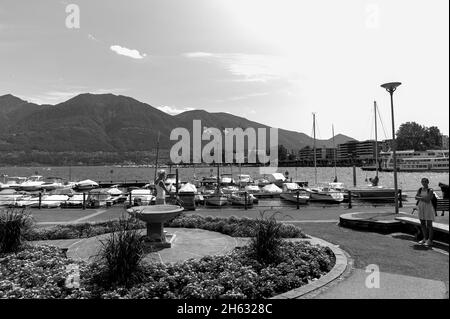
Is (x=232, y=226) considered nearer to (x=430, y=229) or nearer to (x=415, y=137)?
(x=430, y=229)

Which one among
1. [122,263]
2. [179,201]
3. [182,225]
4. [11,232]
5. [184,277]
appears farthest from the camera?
[179,201]

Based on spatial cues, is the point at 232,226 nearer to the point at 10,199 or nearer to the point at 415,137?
the point at 10,199

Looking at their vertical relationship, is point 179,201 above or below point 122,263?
above

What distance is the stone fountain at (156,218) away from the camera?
28.7ft

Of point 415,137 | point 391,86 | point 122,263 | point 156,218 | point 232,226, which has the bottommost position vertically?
point 232,226

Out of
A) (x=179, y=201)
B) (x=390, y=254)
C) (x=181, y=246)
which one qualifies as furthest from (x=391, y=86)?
(x=181, y=246)


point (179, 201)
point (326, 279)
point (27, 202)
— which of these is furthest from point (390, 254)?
point (27, 202)

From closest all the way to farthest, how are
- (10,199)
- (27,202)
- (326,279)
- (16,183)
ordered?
(326,279) → (10,199) → (27,202) → (16,183)

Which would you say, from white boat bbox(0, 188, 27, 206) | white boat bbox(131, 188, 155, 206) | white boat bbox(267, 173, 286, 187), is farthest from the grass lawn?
white boat bbox(267, 173, 286, 187)

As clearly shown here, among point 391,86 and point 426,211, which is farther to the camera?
point 391,86

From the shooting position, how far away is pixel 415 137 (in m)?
154

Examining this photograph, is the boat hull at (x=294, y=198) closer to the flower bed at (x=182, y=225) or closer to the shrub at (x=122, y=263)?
the flower bed at (x=182, y=225)

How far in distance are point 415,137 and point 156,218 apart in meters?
175
